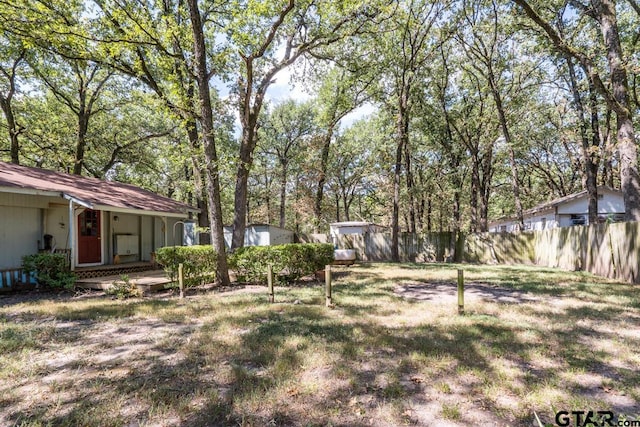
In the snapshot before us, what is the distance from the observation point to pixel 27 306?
655cm

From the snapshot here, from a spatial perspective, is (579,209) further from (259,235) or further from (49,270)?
(49,270)

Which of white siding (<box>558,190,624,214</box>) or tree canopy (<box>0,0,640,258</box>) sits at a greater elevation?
tree canopy (<box>0,0,640,258</box>)

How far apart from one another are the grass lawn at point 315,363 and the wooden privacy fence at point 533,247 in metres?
3.30

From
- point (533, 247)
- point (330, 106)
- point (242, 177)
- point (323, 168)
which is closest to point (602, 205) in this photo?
point (533, 247)

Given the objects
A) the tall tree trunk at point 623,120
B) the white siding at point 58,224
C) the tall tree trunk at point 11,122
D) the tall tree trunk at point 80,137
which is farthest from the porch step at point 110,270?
the tall tree trunk at point 623,120

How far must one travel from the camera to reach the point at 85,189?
1041cm

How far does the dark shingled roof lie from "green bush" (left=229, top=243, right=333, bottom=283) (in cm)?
421

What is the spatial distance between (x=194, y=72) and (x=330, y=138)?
1414 centimetres

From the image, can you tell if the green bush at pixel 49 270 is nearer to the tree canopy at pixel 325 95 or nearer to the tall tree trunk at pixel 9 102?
the tree canopy at pixel 325 95

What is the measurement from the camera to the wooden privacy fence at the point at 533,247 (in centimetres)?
905

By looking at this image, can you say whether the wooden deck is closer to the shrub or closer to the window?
the shrub

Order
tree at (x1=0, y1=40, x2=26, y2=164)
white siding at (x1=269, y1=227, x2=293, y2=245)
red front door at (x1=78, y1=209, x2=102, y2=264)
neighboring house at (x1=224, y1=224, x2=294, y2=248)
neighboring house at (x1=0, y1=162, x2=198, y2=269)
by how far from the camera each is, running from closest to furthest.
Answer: neighboring house at (x1=0, y1=162, x2=198, y2=269)
red front door at (x1=78, y1=209, x2=102, y2=264)
tree at (x1=0, y1=40, x2=26, y2=164)
neighboring house at (x1=224, y1=224, x2=294, y2=248)
white siding at (x1=269, y1=227, x2=293, y2=245)

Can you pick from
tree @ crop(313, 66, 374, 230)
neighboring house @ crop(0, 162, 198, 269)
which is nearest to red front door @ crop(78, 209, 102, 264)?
neighboring house @ crop(0, 162, 198, 269)

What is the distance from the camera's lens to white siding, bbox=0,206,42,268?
28.0ft
